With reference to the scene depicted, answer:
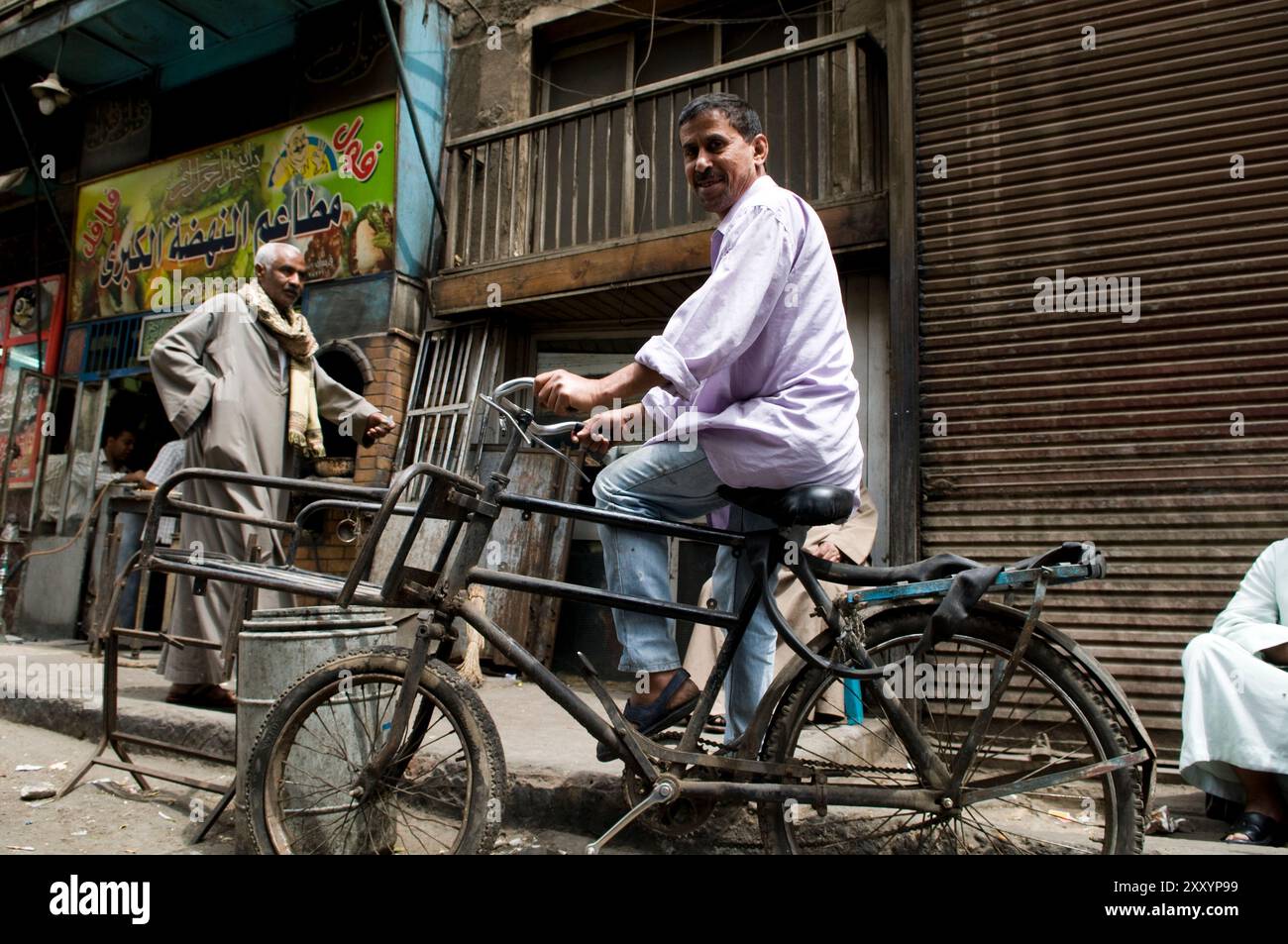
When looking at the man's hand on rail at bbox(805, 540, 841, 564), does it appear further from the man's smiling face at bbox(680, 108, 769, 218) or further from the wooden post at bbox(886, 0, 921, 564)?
the man's smiling face at bbox(680, 108, 769, 218)

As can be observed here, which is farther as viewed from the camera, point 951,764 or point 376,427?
point 376,427

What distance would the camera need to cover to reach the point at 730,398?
7.75 ft

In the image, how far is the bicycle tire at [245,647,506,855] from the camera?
2.08 meters

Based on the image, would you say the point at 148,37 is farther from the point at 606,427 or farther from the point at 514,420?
the point at 606,427

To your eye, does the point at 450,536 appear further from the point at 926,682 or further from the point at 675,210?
the point at 675,210

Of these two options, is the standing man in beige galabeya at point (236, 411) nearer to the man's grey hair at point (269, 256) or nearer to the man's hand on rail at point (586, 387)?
the man's grey hair at point (269, 256)

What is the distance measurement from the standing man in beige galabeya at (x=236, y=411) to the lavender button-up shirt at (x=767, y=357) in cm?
205

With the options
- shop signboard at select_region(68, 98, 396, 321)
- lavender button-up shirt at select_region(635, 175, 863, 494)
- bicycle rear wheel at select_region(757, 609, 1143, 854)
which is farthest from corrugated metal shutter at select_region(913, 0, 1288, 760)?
shop signboard at select_region(68, 98, 396, 321)

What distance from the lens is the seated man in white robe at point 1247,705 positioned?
307cm

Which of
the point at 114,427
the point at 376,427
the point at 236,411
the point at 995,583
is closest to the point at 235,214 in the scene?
the point at 114,427

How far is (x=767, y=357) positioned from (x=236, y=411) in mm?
2929
